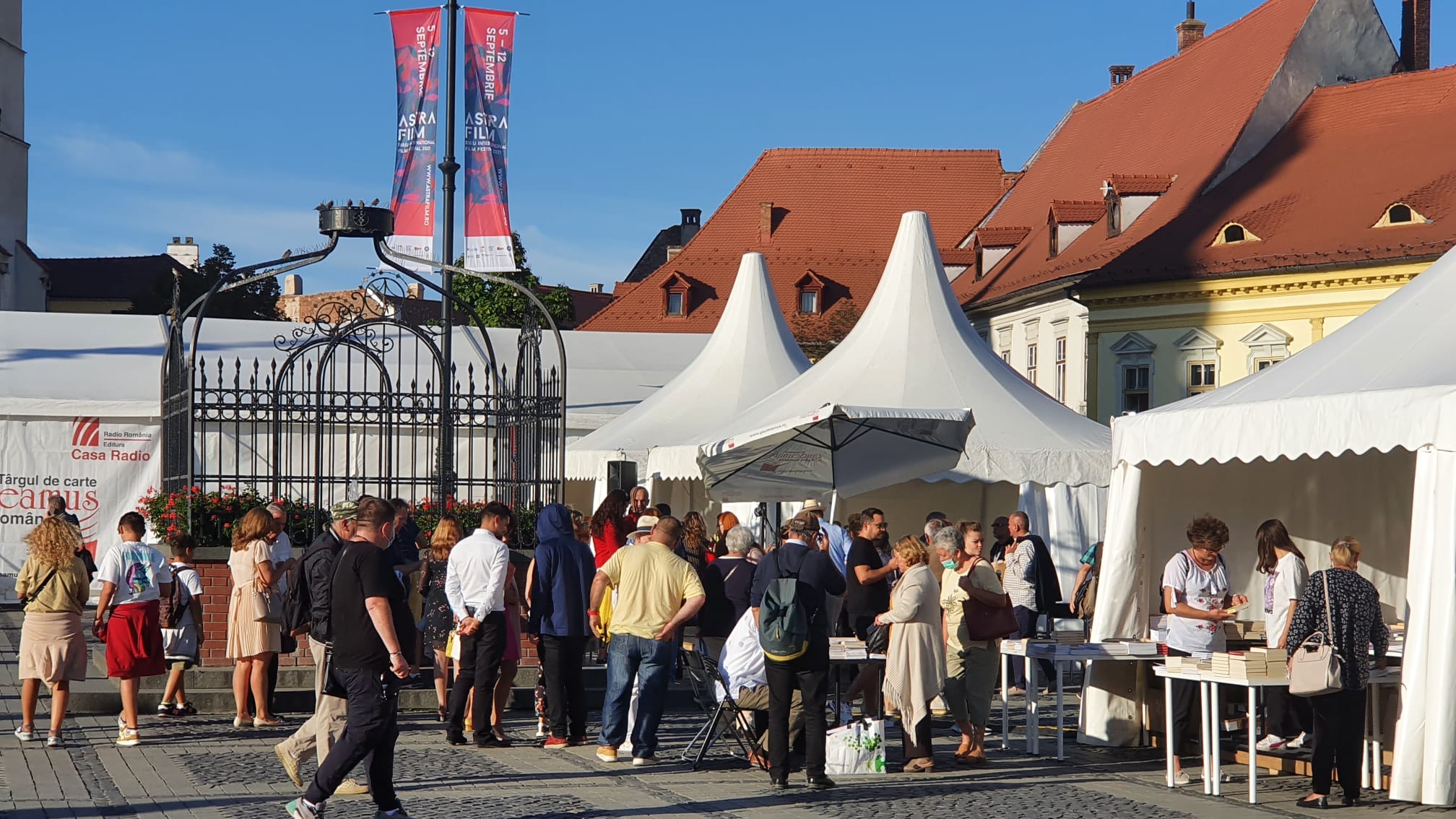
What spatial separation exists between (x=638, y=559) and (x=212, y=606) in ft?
14.8

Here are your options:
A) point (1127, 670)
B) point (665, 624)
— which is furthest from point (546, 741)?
point (1127, 670)

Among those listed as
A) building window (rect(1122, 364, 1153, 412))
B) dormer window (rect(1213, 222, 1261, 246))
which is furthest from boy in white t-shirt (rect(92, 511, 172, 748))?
building window (rect(1122, 364, 1153, 412))

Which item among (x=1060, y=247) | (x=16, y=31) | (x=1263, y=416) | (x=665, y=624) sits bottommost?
(x=665, y=624)

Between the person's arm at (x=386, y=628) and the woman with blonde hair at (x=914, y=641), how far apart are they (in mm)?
3419

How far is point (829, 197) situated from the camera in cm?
5284

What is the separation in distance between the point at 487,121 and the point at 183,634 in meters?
11.4

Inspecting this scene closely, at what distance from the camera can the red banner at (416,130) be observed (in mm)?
22797

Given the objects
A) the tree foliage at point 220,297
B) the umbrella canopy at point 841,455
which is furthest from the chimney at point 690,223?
the umbrella canopy at point 841,455

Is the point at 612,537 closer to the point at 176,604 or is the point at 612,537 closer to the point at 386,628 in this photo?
the point at 176,604

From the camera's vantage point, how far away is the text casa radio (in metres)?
23.8

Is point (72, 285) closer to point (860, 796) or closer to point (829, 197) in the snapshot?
point (829, 197)

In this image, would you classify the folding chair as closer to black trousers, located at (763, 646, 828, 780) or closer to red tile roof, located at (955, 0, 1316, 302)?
black trousers, located at (763, 646, 828, 780)

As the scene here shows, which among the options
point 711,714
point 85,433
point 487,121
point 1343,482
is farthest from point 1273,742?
point 85,433

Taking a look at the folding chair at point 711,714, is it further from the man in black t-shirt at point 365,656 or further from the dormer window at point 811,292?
the dormer window at point 811,292
